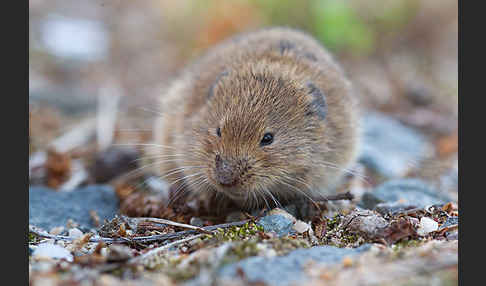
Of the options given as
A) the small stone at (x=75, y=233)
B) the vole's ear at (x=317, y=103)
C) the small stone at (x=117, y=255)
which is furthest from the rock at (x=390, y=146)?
the small stone at (x=117, y=255)

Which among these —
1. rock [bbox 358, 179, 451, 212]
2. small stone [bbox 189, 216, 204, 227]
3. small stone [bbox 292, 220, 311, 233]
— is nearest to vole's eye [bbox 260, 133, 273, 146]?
small stone [bbox 292, 220, 311, 233]

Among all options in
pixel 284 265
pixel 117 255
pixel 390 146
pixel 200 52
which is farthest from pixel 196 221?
pixel 200 52

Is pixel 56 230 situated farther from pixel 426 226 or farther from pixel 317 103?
pixel 426 226

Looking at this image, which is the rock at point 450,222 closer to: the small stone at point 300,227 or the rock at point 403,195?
the rock at point 403,195

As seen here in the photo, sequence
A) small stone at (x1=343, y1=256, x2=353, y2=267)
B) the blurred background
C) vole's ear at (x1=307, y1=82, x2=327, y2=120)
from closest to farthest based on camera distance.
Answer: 1. small stone at (x1=343, y1=256, x2=353, y2=267)
2. vole's ear at (x1=307, y1=82, x2=327, y2=120)
3. the blurred background

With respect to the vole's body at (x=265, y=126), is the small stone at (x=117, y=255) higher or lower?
lower

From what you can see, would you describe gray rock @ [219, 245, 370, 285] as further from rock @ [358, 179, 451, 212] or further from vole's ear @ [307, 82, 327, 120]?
vole's ear @ [307, 82, 327, 120]

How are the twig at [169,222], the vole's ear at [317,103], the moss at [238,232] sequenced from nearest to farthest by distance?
the moss at [238,232] < the twig at [169,222] < the vole's ear at [317,103]
